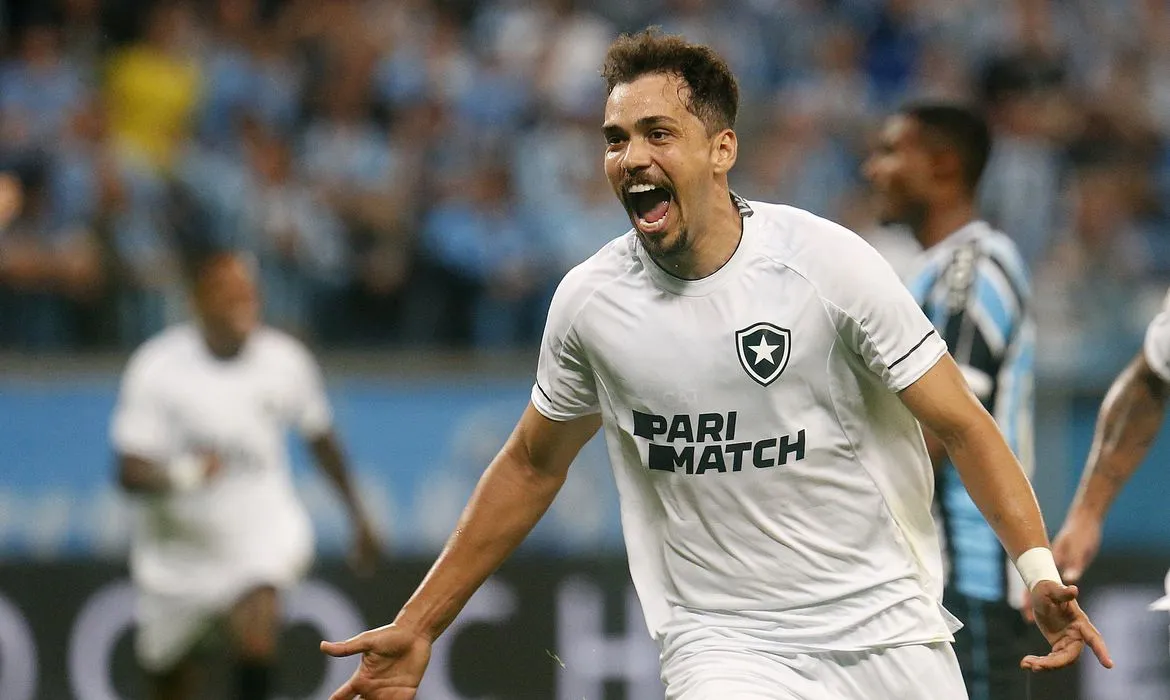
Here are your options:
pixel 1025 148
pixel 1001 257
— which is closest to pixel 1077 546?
pixel 1001 257

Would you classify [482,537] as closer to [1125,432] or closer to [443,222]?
[1125,432]

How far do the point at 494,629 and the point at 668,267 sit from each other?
5.87 metres

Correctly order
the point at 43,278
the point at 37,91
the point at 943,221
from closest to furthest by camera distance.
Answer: the point at 943,221, the point at 43,278, the point at 37,91

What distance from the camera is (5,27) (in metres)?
12.2

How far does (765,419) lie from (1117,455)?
5.10 ft

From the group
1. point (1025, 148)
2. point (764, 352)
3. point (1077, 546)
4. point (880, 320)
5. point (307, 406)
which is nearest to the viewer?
point (880, 320)

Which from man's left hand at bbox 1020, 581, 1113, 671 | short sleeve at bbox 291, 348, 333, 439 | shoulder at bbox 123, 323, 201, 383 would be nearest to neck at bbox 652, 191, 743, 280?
man's left hand at bbox 1020, 581, 1113, 671

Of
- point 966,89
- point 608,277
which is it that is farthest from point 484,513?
point 966,89

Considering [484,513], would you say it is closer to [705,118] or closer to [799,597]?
[799,597]

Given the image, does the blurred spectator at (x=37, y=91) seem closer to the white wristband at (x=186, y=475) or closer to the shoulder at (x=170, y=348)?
the shoulder at (x=170, y=348)

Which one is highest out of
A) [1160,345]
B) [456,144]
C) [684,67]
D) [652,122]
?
[456,144]

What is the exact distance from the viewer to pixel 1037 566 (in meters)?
3.94

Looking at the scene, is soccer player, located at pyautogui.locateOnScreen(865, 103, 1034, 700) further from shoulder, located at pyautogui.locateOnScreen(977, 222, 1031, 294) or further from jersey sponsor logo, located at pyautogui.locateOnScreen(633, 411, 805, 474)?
jersey sponsor logo, located at pyautogui.locateOnScreen(633, 411, 805, 474)

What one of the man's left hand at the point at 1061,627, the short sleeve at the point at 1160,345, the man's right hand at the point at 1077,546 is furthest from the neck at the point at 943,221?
the man's left hand at the point at 1061,627
